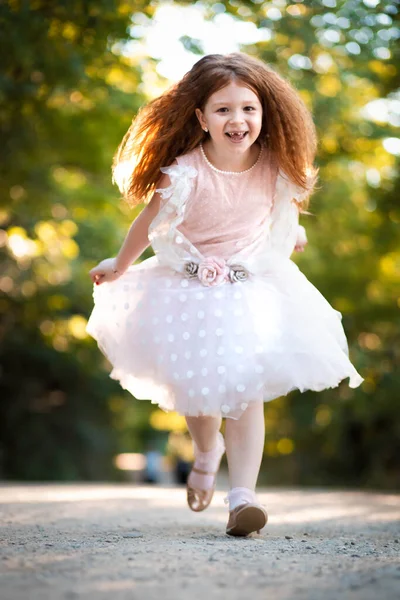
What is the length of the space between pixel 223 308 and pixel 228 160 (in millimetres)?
666

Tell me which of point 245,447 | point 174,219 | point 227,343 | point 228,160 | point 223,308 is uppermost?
point 228,160

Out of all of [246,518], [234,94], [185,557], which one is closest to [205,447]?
[246,518]

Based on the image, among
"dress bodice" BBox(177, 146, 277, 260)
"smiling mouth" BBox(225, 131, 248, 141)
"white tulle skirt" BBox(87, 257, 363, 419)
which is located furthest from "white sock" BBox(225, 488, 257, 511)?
"smiling mouth" BBox(225, 131, 248, 141)

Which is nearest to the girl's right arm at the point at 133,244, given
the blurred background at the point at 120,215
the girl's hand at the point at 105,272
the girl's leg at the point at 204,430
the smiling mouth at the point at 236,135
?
the girl's hand at the point at 105,272

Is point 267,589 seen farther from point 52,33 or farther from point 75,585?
point 52,33

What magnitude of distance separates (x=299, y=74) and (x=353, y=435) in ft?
19.7

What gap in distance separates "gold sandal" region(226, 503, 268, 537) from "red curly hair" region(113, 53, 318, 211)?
4.54 feet

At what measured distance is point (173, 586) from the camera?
231 cm

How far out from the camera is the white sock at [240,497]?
3.63 meters

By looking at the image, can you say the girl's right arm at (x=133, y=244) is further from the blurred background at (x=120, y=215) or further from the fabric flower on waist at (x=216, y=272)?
the blurred background at (x=120, y=215)

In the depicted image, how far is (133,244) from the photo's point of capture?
162 inches

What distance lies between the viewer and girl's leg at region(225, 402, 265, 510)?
3.72 meters

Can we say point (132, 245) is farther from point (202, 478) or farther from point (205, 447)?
point (202, 478)

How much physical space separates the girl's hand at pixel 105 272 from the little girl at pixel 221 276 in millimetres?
10
